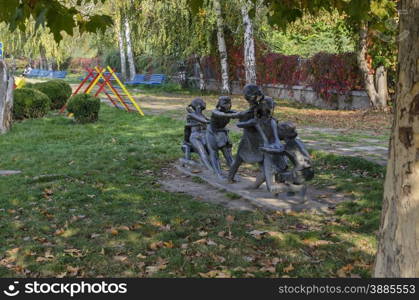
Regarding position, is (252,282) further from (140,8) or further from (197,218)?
(140,8)

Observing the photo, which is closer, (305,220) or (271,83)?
(305,220)

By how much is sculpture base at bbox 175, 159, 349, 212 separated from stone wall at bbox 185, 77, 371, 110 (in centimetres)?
1103

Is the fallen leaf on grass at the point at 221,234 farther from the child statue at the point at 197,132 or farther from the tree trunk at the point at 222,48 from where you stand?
the tree trunk at the point at 222,48

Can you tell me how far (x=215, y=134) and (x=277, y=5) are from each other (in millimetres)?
3164

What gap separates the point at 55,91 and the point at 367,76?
33.4 feet

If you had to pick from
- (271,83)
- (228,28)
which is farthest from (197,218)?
(228,28)

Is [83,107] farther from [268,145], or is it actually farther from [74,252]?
[74,252]

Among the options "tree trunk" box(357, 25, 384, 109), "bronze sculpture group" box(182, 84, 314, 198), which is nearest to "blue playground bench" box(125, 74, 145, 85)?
"tree trunk" box(357, 25, 384, 109)

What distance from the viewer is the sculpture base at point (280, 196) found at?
6664 millimetres

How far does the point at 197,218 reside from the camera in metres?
6.32

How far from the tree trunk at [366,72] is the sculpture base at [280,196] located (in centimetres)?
990

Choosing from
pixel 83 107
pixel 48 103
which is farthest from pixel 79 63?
pixel 83 107

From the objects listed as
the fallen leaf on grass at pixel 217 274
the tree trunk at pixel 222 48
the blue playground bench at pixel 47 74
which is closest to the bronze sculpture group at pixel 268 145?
the fallen leaf on grass at pixel 217 274

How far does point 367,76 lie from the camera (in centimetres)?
1712
